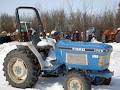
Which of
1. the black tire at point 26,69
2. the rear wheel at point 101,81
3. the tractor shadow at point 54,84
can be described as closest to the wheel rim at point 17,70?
the black tire at point 26,69

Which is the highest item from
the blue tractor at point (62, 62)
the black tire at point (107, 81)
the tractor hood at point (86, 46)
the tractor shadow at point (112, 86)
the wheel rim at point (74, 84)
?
the tractor hood at point (86, 46)

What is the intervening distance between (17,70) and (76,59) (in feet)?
5.27

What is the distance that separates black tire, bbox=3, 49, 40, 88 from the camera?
7.21 m

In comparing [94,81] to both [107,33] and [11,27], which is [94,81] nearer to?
[107,33]

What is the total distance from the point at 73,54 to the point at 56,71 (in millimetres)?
621

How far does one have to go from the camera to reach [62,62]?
7.33 m

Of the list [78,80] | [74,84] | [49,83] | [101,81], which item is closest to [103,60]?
[78,80]

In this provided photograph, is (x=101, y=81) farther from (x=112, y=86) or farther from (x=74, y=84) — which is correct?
(x=74, y=84)

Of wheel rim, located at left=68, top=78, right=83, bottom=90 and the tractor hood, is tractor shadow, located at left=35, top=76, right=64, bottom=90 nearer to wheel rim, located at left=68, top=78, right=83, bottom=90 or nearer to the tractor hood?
wheel rim, located at left=68, top=78, right=83, bottom=90

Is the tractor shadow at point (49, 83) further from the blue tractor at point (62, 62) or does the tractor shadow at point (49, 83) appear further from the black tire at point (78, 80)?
the black tire at point (78, 80)

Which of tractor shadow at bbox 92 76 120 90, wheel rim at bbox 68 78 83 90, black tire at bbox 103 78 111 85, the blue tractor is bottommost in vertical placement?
tractor shadow at bbox 92 76 120 90

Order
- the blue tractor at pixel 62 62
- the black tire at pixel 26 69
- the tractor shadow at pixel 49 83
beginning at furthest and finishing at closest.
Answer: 1. the tractor shadow at pixel 49 83
2. the black tire at pixel 26 69
3. the blue tractor at pixel 62 62

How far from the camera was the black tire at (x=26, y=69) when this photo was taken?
7211 millimetres

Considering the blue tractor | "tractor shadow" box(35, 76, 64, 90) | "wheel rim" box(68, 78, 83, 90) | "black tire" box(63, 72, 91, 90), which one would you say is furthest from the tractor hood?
"tractor shadow" box(35, 76, 64, 90)
